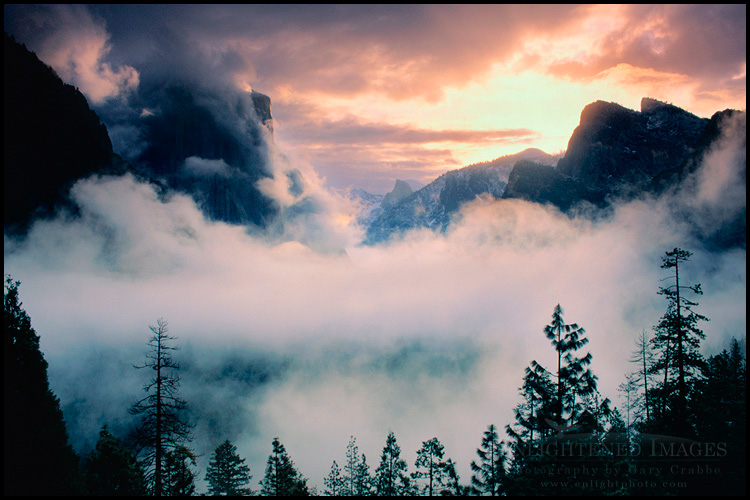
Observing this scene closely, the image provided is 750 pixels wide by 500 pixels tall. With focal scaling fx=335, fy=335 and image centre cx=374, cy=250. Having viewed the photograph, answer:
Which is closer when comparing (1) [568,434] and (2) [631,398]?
(1) [568,434]

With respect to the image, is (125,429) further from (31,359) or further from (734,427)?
(734,427)

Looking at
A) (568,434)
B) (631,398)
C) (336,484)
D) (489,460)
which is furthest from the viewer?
(336,484)

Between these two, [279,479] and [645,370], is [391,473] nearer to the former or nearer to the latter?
[279,479]

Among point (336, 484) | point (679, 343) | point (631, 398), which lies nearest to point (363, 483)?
point (336, 484)

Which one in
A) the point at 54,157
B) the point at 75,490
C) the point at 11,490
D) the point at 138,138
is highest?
the point at 138,138

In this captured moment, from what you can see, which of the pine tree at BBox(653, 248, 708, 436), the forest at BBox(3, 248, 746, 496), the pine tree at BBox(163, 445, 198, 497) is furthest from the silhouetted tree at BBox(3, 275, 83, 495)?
the pine tree at BBox(653, 248, 708, 436)

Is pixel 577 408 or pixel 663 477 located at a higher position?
pixel 577 408

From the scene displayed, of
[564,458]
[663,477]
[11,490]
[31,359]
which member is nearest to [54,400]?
[31,359]

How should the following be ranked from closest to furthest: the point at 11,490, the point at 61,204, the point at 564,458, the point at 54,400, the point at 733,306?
the point at 11,490 → the point at 564,458 → the point at 54,400 → the point at 61,204 → the point at 733,306
